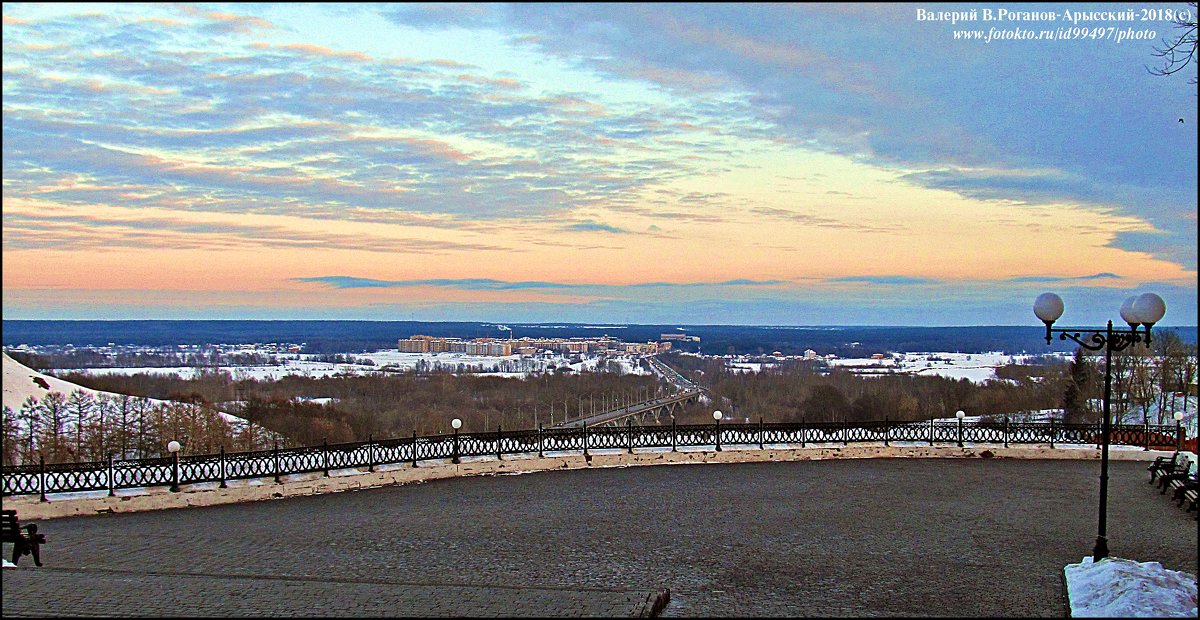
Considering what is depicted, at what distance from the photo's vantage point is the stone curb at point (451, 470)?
37.6 ft

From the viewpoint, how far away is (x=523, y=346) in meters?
70.0

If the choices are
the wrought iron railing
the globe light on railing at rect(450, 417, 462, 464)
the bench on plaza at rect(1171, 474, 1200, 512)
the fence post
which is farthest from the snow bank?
the fence post

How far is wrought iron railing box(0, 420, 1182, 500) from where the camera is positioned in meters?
12.0

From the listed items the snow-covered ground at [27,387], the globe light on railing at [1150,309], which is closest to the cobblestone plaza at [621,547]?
the globe light on railing at [1150,309]

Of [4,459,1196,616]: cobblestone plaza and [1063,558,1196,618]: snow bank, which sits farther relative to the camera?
[4,459,1196,616]: cobblestone plaza

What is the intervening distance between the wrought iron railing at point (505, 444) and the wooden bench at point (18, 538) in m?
3.30

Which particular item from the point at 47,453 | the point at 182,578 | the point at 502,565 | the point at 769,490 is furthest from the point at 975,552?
the point at 47,453

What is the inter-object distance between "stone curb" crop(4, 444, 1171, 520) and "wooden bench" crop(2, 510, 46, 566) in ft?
9.79

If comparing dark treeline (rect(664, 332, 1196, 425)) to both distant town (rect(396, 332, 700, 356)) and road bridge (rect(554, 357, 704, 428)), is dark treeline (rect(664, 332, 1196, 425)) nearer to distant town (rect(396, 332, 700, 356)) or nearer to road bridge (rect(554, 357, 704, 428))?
road bridge (rect(554, 357, 704, 428))

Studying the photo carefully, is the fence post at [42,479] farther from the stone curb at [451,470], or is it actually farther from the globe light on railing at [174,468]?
the globe light on railing at [174,468]

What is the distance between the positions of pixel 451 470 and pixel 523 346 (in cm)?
5600

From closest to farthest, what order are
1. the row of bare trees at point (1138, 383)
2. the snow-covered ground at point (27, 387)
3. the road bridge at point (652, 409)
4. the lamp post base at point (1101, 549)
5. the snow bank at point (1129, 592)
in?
1. the snow bank at point (1129, 592)
2. the lamp post base at point (1101, 549)
3. the road bridge at point (652, 409)
4. the row of bare trees at point (1138, 383)
5. the snow-covered ground at point (27, 387)

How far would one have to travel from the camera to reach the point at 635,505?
468 inches

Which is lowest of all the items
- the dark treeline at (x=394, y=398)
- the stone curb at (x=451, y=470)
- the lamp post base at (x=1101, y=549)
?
the dark treeline at (x=394, y=398)
